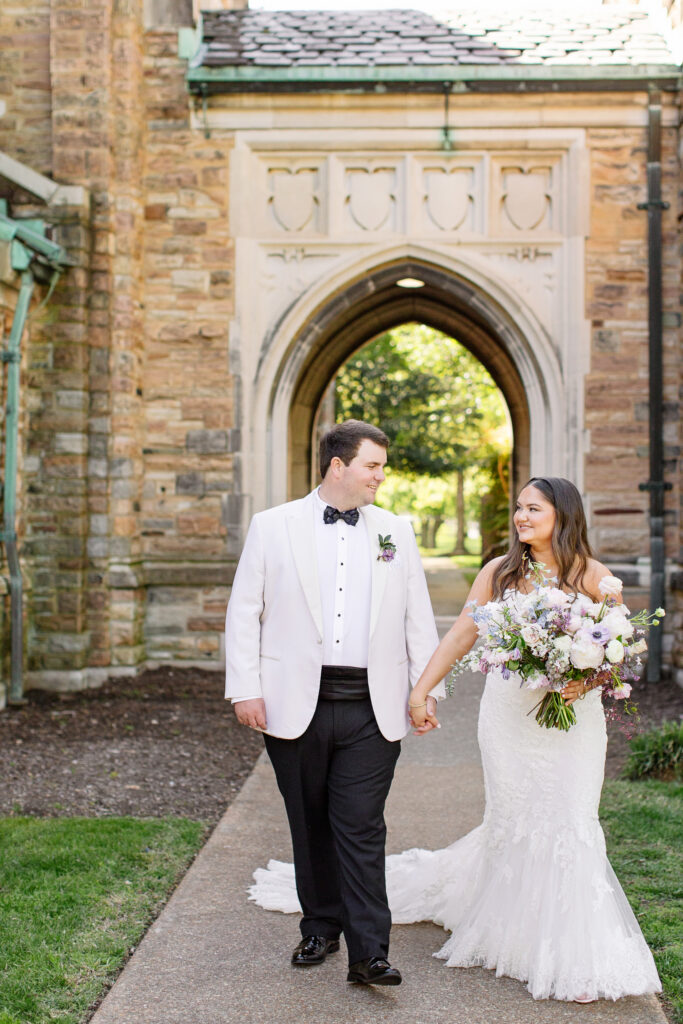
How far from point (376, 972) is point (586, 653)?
122 cm

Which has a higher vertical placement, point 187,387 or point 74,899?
point 187,387

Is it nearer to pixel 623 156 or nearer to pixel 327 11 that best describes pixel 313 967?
pixel 623 156

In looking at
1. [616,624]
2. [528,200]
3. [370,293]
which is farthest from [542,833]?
[528,200]

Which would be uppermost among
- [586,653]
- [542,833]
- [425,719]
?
[586,653]

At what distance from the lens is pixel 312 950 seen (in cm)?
355

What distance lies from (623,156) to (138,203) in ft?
14.2

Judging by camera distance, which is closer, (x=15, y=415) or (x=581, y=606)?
(x=581, y=606)

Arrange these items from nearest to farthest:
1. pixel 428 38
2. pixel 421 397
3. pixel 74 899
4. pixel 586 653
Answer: pixel 586 653
pixel 74 899
pixel 428 38
pixel 421 397

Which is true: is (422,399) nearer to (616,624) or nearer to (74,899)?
(74,899)

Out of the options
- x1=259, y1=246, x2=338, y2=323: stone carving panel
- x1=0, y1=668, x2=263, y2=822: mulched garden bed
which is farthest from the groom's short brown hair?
x1=259, y1=246, x2=338, y2=323: stone carving panel

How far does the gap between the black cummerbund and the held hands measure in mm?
165

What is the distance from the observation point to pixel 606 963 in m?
3.20

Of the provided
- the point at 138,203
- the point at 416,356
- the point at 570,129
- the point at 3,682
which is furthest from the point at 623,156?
the point at 416,356

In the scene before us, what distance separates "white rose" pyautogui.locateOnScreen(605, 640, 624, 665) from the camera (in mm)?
3145
